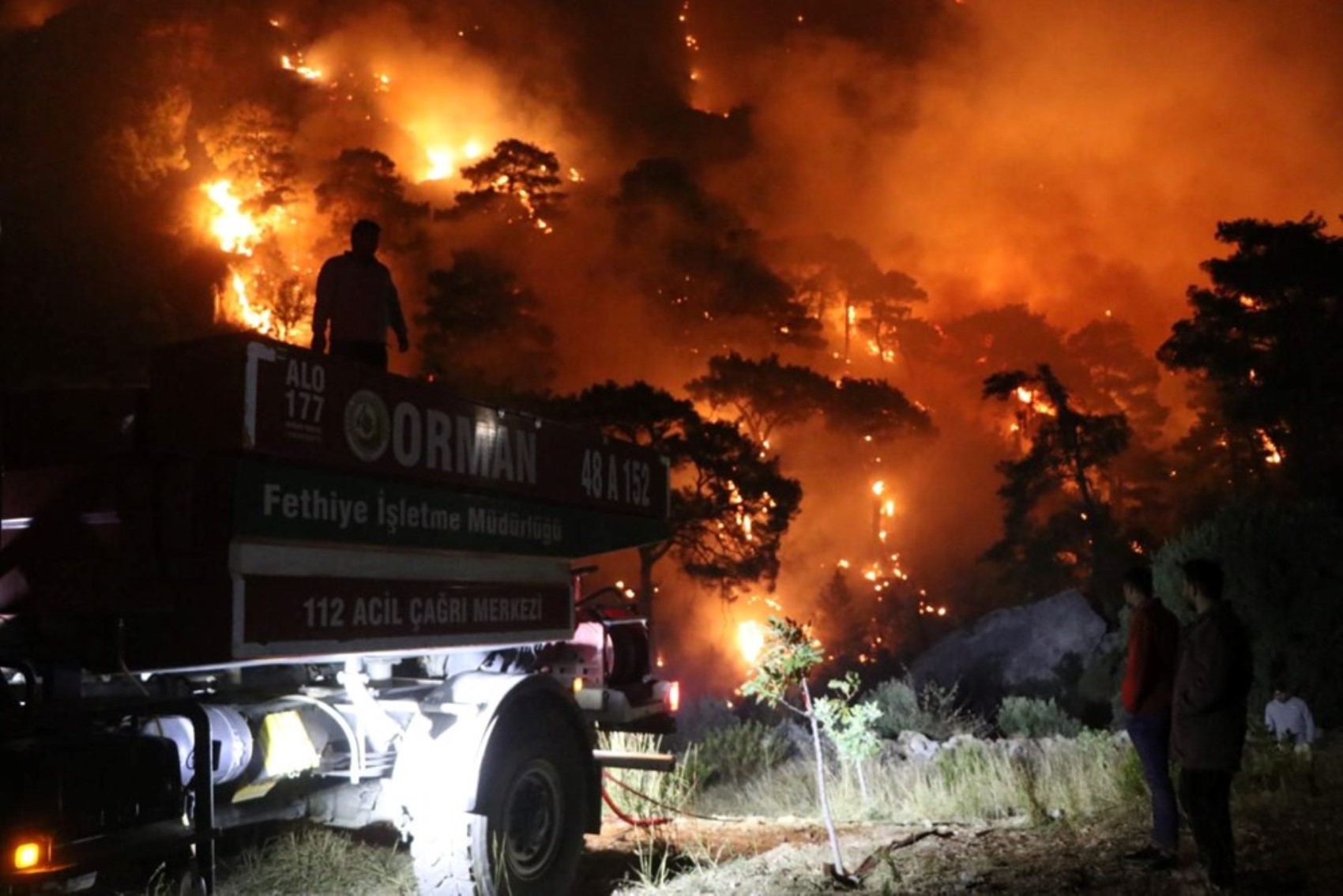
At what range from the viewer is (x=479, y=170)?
2047 inches

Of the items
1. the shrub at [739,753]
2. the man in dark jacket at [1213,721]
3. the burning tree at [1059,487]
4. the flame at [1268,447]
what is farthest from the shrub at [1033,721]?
the flame at [1268,447]

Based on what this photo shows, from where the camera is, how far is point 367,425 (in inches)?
196

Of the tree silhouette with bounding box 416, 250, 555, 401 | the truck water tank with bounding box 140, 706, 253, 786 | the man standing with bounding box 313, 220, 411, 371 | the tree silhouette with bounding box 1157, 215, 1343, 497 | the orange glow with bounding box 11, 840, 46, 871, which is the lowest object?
the orange glow with bounding box 11, 840, 46, 871

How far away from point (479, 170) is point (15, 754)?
50322 millimetres

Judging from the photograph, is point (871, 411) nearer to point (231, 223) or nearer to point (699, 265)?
point (699, 265)

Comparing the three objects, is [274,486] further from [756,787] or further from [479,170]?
[479,170]

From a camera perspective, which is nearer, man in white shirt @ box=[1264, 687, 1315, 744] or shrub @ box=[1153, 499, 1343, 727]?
man in white shirt @ box=[1264, 687, 1315, 744]

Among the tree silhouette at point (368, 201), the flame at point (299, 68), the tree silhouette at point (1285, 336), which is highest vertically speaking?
the flame at point (299, 68)

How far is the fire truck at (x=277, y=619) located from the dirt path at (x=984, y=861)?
36.0 inches

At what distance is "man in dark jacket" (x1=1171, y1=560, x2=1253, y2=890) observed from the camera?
5.55 m

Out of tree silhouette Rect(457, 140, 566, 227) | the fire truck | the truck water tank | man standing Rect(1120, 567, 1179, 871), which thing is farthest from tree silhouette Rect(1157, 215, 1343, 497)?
tree silhouette Rect(457, 140, 566, 227)

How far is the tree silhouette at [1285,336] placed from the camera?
29266 mm

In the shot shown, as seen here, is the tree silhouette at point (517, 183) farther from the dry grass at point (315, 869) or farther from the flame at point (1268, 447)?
the dry grass at point (315, 869)

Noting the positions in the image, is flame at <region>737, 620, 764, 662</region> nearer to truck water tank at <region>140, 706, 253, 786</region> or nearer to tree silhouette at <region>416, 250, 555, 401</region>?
tree silhouette at <region>416, 250, 555, 401</region>
